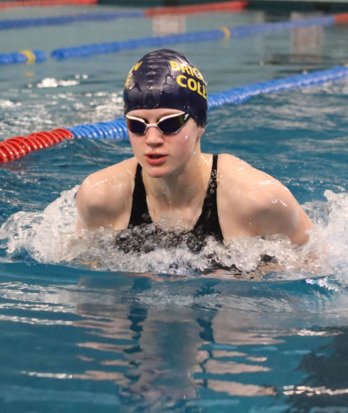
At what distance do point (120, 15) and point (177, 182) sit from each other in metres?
11.1

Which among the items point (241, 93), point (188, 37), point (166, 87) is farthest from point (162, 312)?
point (188, 37)

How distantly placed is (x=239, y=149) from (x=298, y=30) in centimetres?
738

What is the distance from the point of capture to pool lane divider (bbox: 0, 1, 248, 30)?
12149 millimetres

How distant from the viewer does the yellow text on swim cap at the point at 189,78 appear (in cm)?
288

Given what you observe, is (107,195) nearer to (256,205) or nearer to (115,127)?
(256,205)

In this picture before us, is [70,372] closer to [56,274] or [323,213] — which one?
[56,274]

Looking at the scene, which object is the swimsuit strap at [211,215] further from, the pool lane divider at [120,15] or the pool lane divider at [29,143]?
the pool lane divider at [120,15]

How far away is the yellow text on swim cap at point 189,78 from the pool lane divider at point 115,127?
2425mm

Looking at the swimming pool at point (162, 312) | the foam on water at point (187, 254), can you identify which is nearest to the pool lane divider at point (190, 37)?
the swimming pool at point (162, 312)

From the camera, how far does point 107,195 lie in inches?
119

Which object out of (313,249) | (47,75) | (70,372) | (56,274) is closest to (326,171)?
(313,249)

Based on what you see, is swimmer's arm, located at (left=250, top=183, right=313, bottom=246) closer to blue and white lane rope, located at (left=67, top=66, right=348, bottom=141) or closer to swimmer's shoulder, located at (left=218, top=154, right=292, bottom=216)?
swimmer's shoulder, located at (left=218, top=154, right=292, bottom=216)

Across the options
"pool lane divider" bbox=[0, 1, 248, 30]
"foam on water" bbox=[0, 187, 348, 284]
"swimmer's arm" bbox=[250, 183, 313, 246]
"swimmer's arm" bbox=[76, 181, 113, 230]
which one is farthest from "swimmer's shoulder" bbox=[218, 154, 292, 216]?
"pool lane divider" bbox=[0, 1, 248, 30]

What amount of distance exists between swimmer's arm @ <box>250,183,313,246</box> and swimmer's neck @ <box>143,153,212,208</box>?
0.77ft
